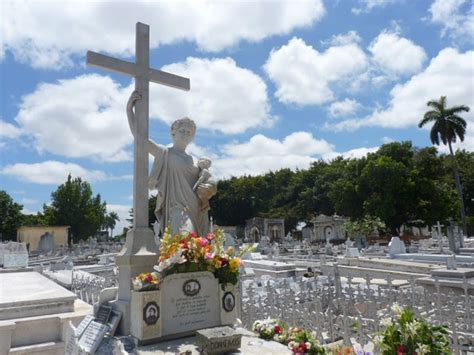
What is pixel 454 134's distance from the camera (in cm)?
3469

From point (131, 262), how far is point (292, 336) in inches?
89.8

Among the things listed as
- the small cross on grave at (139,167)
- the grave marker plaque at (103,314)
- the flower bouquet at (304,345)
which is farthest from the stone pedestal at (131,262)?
the flower bouquet at (304,345)

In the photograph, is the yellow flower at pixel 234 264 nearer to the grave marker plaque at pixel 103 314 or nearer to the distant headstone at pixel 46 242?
the grave marker plaque at pixel 103 314

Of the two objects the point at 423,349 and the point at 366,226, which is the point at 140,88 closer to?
the point at 423,349

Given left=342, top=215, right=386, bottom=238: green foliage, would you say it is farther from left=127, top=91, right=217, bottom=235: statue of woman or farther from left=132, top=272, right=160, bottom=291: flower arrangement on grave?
left=132, top=272, right=160, bottom=291: flower arrangement on grave

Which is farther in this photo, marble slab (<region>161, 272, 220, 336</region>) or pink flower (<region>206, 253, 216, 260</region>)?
pink flower (<region>206, 253, 216, 260</region>)

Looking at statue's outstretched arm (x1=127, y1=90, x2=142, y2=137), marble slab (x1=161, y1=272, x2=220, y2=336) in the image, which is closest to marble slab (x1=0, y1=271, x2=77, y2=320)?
marble slab (x1=161, y1=272, x2=220, y2=336)

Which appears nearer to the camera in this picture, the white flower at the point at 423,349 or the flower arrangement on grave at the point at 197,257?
the white flower at the point at 423,349

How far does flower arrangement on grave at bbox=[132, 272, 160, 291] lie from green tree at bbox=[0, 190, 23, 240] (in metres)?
46.0

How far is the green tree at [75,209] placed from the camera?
4088 centimetres

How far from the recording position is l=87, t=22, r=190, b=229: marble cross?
5.46 meters

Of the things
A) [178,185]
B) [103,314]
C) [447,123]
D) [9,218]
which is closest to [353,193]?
[447,123]

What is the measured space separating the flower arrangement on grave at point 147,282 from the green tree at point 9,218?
151 feet

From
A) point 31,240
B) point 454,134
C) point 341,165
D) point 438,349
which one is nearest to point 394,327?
point 438,349
